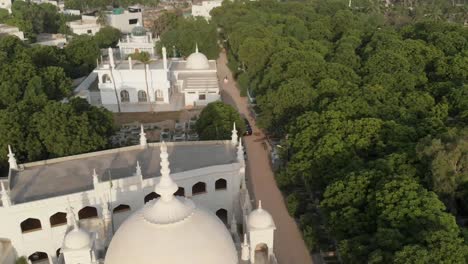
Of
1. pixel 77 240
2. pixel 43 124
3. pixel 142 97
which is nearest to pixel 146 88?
pixel 142 97

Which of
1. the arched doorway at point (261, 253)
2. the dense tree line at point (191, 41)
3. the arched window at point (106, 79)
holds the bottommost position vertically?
the arched doorway at point (261, 253)

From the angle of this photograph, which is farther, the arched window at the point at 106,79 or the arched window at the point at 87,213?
the arched window at the point at 106,79

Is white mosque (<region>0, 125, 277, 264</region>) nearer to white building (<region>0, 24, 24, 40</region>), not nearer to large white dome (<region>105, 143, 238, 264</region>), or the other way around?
large white dome (<region>105, 143, 238, 264</region>)

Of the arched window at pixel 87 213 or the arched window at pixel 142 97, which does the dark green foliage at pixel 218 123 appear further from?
the arched window at pixel 142 97

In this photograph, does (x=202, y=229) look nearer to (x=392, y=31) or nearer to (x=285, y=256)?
(x=285, y=256)

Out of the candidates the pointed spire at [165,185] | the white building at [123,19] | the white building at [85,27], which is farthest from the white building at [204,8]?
the pointed spire at [165,185]

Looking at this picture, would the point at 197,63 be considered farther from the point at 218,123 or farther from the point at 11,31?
the point at 11,31

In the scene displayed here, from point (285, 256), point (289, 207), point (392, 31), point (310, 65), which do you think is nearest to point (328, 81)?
point (310, 65)
